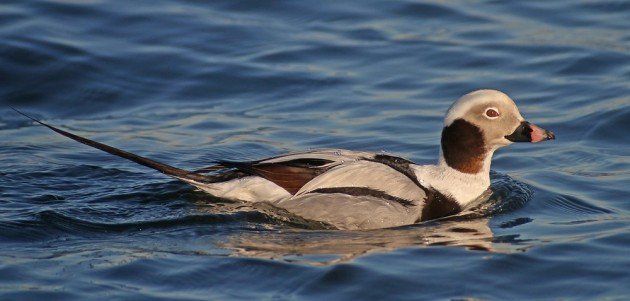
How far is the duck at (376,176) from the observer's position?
9.80m

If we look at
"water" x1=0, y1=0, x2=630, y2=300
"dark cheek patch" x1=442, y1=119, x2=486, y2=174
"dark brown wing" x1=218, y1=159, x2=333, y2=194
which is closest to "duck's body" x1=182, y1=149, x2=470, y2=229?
"dark brown wing" x1=218, y1=159, x2=333, y2=194

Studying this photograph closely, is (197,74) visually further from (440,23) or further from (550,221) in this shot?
(550,221)

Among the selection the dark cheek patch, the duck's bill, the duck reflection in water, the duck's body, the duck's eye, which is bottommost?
the duck reflection in water

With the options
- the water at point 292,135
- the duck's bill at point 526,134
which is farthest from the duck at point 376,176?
the water at point 292,135

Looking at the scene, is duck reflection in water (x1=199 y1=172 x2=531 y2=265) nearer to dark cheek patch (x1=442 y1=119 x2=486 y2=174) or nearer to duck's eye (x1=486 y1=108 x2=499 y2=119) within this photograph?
dark cheek patch (x1=442 y1=119 x2=486 y2=174)

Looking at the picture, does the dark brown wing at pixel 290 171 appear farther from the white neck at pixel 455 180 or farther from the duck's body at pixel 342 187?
the white neck at pixel 455 180

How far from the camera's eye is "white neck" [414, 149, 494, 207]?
33.5 feet

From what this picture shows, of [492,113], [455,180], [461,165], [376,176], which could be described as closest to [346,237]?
[376,176]

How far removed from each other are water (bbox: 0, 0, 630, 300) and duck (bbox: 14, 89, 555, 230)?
14 centimetres

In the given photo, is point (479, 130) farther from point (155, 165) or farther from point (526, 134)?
point (155, 165)

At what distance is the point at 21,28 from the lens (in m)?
15.4

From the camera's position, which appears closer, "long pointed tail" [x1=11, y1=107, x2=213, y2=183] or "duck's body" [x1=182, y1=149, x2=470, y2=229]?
"long pointed tail" [x1=11, y1=107, x2=213, y2=183]

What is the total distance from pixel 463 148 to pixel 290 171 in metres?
1.46

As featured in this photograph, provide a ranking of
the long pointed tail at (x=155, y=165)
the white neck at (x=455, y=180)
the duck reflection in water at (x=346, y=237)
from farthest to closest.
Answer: the white neck at (x=455, y=180), the long pointed tail at (x=155, y=165), the duck reflection in water at (x=346, y=237)
